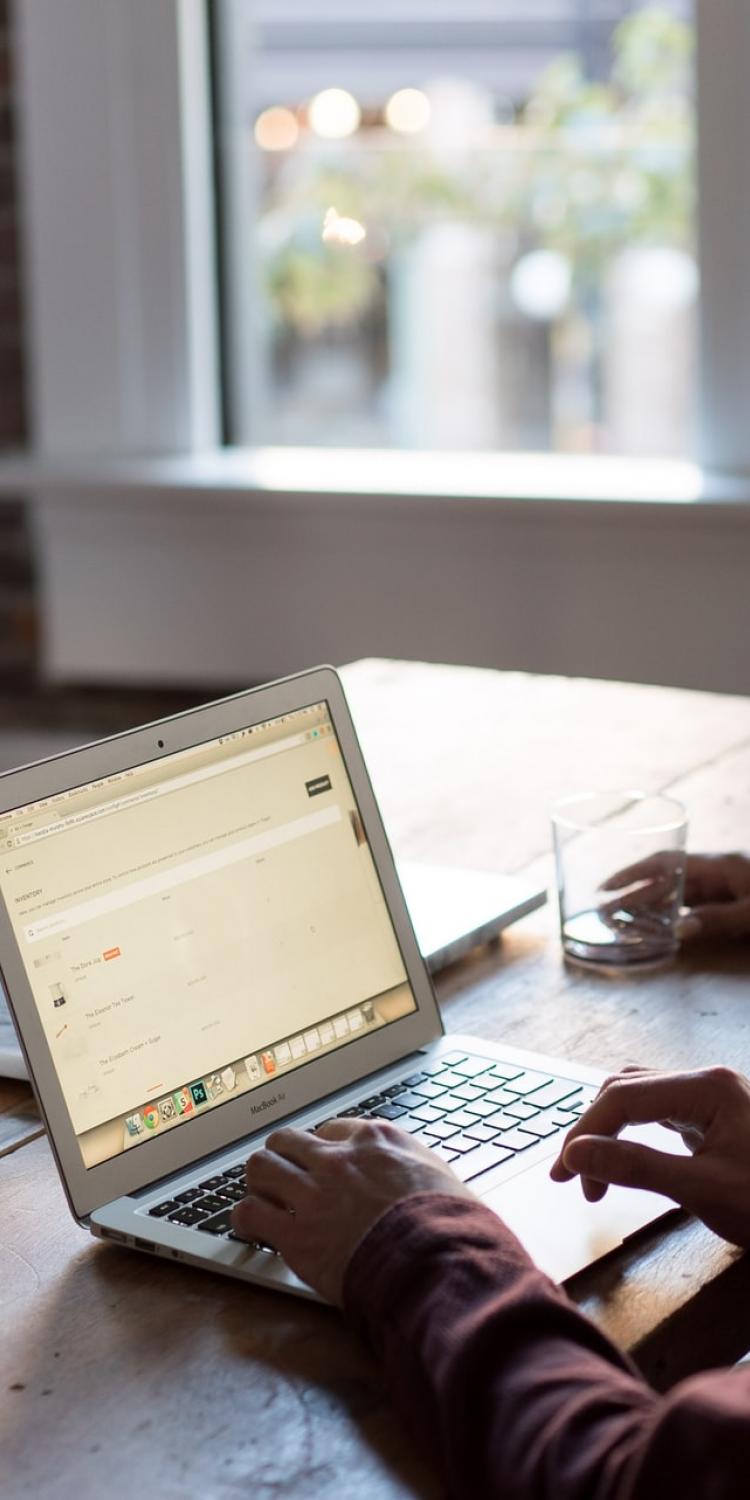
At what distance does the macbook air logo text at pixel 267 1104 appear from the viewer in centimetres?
99

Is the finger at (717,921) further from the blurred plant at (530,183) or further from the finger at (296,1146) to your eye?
the blurred plant at (530,183)

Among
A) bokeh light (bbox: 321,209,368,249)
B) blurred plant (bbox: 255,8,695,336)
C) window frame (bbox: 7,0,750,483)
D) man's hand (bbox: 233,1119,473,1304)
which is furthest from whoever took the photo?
bokeh light (bbox: 321,209,368,249)

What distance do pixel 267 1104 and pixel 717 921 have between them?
45 cm

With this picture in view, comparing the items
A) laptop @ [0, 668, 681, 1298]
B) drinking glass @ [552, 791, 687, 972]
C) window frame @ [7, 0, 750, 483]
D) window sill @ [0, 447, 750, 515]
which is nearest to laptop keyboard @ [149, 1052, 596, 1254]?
laptop @ [0, 668, 681, 1298]

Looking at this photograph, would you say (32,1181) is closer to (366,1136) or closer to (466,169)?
(366,1136)

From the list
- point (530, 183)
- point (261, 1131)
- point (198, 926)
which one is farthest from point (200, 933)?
point (530, 183)

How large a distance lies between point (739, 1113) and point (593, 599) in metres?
1.98

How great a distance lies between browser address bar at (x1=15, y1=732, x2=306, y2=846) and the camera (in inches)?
36.9

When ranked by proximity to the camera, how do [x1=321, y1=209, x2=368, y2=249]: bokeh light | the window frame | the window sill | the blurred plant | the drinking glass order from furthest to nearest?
[x1=321, y1=209, x2=368, y2=249]: bokeh light → the window frame → the blurred plant → the window sill → the drinking glass

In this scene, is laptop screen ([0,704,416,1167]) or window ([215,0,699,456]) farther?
window ([215,0,699,456])

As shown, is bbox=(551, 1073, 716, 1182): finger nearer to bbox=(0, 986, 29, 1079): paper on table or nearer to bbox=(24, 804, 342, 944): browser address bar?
bbox=(24, 804, 342, 944): browser address bar

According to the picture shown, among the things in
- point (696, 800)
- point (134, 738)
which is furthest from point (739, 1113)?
point (696, 800)

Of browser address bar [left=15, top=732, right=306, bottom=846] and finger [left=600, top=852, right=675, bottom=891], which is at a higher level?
browser address bar [left=15, top=732, right=306, bottom=846]

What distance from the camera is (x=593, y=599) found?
285 cm
